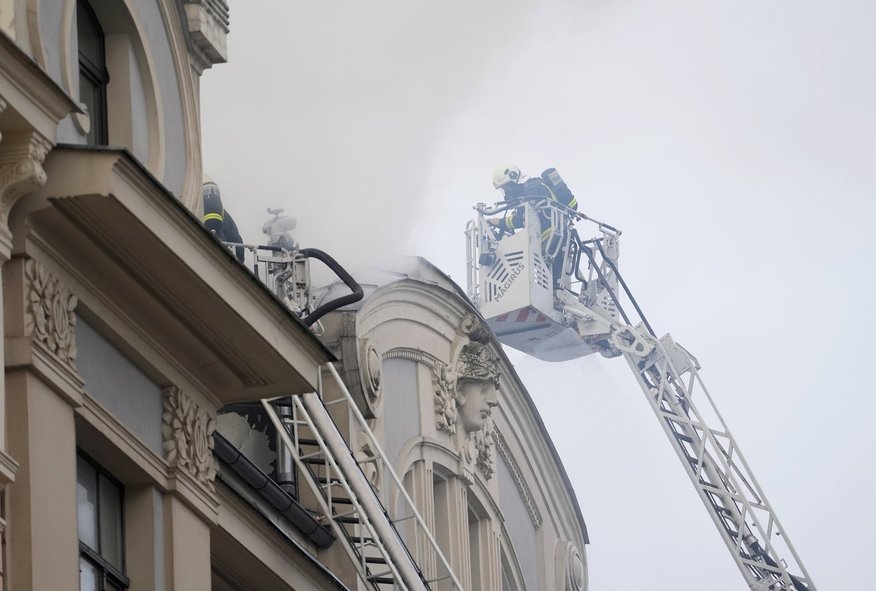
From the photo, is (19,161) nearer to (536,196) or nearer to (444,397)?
(444,397)

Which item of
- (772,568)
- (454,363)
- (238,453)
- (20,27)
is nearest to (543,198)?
(772,568)

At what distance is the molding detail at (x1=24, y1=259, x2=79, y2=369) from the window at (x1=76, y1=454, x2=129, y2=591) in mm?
783

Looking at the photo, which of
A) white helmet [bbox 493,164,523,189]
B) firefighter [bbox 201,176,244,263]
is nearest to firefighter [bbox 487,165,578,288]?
white helmet [bbox 493,164,523,189]

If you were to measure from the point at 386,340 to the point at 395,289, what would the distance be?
1.96 feet

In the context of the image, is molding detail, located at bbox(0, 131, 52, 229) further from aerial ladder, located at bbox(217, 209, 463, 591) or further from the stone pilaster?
aerial ladder, located at bbox(217, 209, 463, 591)

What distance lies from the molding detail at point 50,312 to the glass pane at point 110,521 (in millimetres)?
1074

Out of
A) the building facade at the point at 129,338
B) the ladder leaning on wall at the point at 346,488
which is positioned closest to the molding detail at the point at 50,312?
the building facade at the point at 129,338

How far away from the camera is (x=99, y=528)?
12.7m

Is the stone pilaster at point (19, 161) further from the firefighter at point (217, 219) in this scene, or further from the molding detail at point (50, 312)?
the firefighter at point (217, 219)

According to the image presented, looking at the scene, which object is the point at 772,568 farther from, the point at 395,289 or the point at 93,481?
the point at 93,481

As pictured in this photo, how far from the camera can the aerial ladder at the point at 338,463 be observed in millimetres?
17828

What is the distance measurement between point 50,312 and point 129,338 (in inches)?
43.5

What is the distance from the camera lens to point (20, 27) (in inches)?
488

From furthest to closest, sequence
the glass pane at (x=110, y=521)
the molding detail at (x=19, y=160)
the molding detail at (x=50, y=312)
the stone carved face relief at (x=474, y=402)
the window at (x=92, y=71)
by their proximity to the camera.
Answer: the stone carved face relief at (x=474, y=402)
the window at (x=92, y=71)
the glass pane at (x=110, y=521)
the molding detail at (x=50, y=312)
the molding detail at (x=19, y=160)
